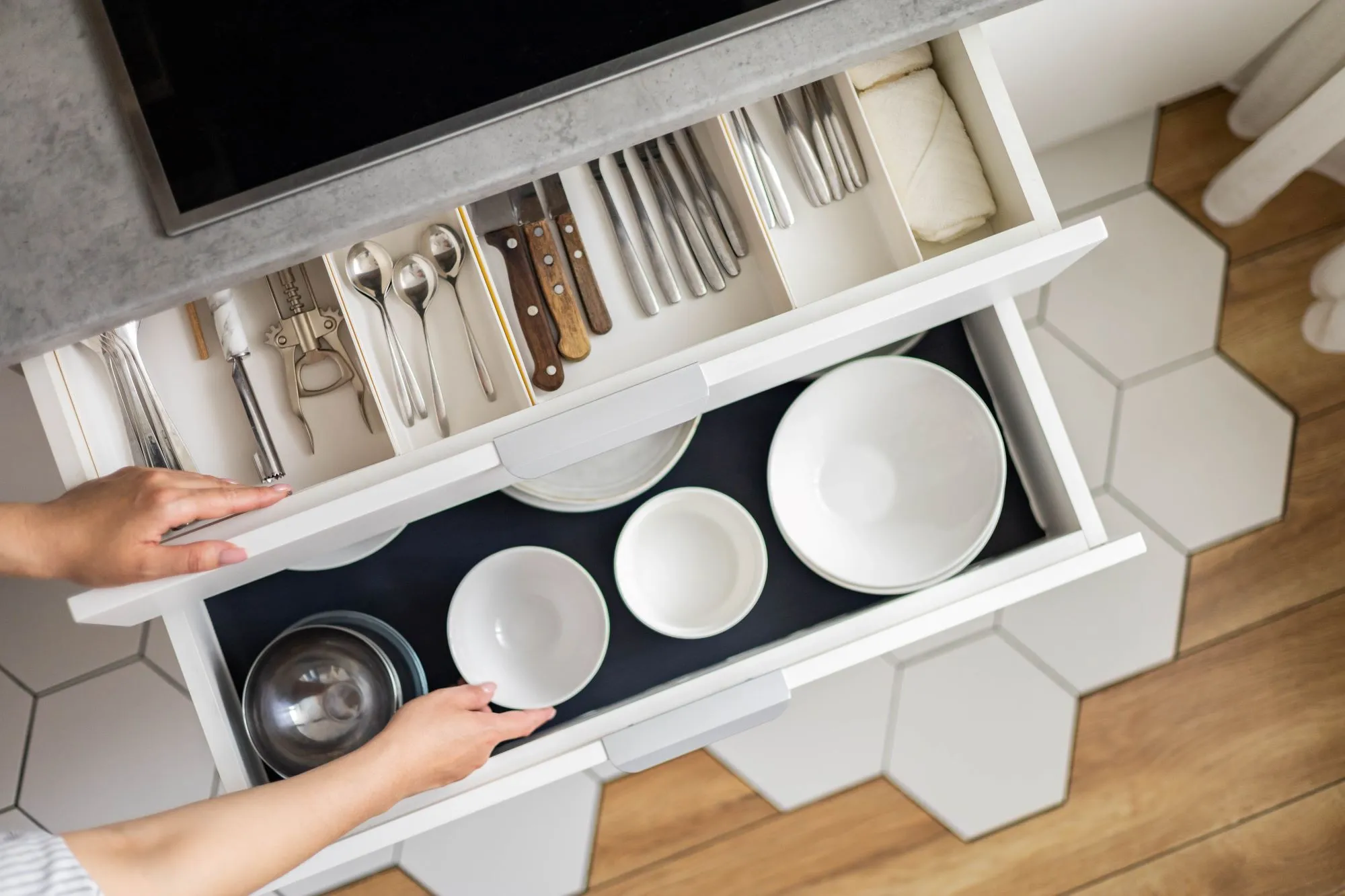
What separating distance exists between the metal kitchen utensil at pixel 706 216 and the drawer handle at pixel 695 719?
375 mm

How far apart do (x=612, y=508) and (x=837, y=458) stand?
0.76 ft

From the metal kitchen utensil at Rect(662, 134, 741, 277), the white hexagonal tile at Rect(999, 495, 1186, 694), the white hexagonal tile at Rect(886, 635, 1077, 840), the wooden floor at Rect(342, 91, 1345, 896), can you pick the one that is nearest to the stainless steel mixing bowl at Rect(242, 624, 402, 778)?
the metal kitchen utensil at Rect(662, 134, 741, 277)

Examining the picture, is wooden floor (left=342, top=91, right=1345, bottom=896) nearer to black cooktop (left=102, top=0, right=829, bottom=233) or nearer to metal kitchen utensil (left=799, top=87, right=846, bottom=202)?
metal kitchen utensil (left=799, top=87, right=846, bottom=202)

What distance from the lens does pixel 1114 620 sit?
1.34 meters

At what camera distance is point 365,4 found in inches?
25.3

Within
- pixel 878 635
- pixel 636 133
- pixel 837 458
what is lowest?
pixel 878 635

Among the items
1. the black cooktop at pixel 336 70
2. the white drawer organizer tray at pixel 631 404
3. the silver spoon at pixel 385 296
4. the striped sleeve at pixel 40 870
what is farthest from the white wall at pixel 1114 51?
the striped sleeve at pixel 40 870

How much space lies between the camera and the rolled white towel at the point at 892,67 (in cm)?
83

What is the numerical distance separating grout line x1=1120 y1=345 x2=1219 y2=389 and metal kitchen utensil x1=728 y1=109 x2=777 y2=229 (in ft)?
2.50

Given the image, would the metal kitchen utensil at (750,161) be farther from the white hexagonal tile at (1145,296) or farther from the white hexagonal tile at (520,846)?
the white hexagonal tile at (520,846)

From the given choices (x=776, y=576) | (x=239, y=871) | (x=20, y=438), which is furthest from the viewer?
(x=20, y=438)

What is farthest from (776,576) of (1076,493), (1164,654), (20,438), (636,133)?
(20,438)

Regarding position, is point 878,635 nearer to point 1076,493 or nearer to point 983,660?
point 1076,493

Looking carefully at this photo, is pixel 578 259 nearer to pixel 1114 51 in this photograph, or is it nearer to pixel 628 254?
pixel 628 254
